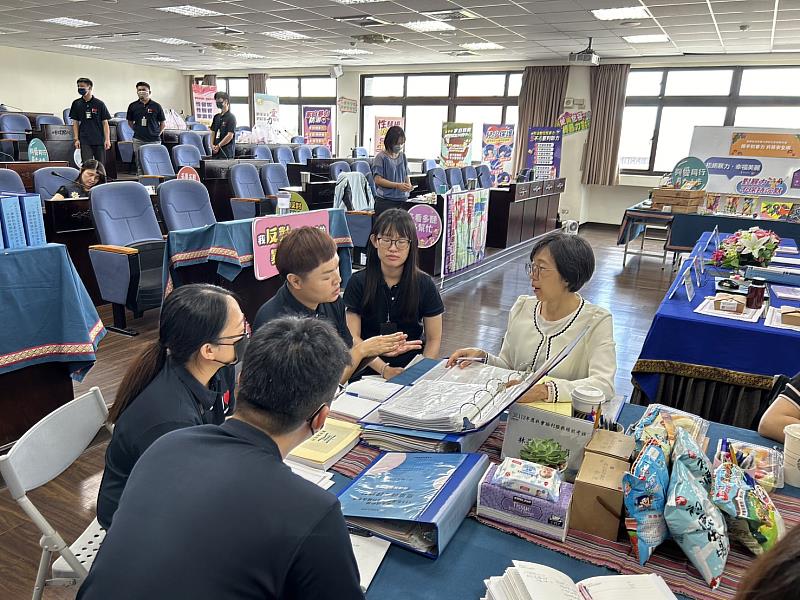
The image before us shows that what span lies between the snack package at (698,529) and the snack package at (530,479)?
0.20m

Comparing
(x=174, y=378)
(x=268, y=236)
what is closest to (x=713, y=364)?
(x=174, y=378)

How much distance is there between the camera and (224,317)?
143 centimetres

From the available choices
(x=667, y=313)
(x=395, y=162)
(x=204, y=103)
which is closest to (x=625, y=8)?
(x=395, y=162)

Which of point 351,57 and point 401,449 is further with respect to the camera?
point 351,57

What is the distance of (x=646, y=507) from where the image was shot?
40.1 inches

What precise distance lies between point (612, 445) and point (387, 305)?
4.34ft

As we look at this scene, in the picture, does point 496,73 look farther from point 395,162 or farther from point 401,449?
point 401,449

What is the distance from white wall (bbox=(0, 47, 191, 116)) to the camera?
42.4ft

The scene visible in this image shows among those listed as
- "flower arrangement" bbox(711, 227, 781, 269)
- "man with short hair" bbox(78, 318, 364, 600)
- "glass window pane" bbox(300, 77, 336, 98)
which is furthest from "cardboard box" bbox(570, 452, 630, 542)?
"glass window pane" bbox(300, 77, 336, 98)

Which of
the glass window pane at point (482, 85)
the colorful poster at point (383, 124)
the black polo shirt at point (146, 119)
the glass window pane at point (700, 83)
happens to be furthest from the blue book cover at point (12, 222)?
the glass window pane at point (482, 85)

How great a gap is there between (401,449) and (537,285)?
0.94 m

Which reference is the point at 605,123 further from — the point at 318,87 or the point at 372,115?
the point at 318,87

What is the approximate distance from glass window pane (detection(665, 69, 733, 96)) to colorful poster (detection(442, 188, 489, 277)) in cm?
552

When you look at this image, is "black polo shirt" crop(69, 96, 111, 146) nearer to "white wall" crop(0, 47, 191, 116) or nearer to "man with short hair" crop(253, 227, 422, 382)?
"man with short hair" crop(253, 227, 422, 382)
